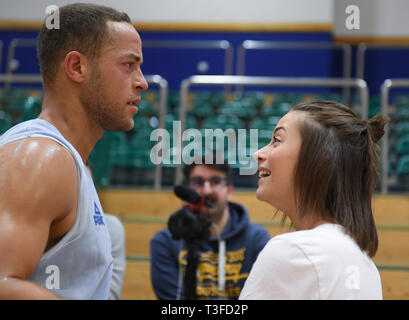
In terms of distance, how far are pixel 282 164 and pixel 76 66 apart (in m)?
0.57

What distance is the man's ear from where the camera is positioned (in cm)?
138

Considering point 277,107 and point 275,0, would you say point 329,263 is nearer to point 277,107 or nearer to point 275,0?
point 277,107

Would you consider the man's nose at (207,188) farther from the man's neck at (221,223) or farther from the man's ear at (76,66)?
the man's ear at (76,66)

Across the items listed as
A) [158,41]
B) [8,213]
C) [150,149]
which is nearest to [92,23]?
[8,213]

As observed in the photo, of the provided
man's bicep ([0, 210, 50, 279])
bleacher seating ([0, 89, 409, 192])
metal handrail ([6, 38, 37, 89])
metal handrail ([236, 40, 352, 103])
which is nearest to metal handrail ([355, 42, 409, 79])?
metal handrail ([236, 40, 352, 103])

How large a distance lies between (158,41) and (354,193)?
7.65 meters

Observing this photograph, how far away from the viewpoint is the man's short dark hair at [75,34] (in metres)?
1.38

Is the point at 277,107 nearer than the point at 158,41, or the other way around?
the point at 277,107

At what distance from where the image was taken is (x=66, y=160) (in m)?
1.17

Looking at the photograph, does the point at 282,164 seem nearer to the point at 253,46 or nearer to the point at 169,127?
the point at 169,127

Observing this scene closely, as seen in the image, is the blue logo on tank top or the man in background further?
the man in background

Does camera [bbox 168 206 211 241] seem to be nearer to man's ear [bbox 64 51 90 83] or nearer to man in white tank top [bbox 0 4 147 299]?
man in white tank top [bbox 0 4 147 299]

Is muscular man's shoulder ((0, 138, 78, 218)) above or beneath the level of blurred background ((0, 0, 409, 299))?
beneath
